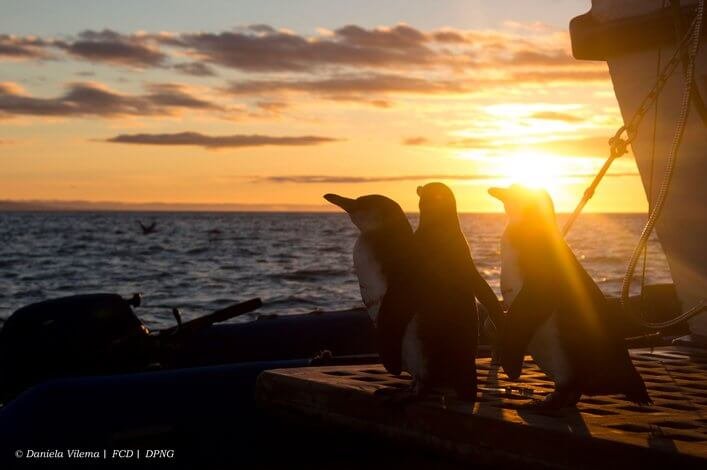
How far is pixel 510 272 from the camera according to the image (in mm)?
4312

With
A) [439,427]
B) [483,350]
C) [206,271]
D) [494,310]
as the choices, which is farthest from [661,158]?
[206,271]

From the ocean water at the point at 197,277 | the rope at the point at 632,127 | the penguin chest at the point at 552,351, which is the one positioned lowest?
the ocean water at the point at 197,277

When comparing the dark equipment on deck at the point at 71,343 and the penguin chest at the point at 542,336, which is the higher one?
the penguin chest at the point at 542,336

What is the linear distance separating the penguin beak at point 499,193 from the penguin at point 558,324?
0.20m

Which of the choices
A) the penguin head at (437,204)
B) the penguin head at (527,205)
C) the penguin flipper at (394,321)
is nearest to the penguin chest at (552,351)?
the penguin head at (527,205)

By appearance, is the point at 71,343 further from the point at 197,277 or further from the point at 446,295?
the point at 197,277

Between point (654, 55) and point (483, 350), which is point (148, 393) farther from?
point (654, 55)

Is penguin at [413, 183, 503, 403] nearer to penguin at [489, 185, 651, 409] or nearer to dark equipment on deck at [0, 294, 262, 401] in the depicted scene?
penguin at [489, 185, 651, 409]

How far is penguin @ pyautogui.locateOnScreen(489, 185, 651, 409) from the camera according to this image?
4113 mm

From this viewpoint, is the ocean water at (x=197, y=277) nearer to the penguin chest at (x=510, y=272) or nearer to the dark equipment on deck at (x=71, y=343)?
the dark equipment on deck at (x=71, y=343)

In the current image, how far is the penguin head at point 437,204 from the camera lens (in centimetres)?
446

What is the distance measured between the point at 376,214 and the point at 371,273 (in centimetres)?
29

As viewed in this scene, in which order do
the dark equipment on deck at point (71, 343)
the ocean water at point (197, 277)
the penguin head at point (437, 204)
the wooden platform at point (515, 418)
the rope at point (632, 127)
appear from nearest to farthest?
the wooden platform at point (515, 418), the penguin head at point (437, 204), the rope at point (632, 127), the dark equipment on deck at point (71, 343), the ocean water at point (197, 277)

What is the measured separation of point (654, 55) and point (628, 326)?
3.51 meters
